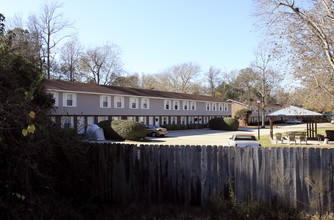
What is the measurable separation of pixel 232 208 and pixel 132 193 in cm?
242

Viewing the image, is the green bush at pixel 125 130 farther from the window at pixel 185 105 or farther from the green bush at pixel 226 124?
the green bush at pixel 226 124

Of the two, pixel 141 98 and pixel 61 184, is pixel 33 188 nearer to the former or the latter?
pixel 61 184

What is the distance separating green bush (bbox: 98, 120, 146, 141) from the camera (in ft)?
75.8

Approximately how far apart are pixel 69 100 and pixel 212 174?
26594mm

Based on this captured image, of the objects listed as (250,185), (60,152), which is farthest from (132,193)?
A: (250,185)

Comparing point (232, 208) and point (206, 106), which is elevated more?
point (206, 106)

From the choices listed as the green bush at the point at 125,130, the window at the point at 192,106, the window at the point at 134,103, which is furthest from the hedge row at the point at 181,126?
the green bush at the point at 125,130

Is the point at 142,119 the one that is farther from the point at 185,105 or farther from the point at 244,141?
the point at 244,141

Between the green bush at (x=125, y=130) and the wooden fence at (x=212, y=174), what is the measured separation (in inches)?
660

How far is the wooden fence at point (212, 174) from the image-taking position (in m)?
5.12

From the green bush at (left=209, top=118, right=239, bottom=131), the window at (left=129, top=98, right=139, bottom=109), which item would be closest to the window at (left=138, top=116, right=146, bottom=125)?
the window at (left=129, top=98, right=139, bottom=109)

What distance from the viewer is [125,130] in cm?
2319

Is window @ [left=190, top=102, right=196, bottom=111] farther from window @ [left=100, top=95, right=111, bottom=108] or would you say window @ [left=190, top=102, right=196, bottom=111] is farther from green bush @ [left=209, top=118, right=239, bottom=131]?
window @ [left=100, top=95, right=111, bottom=108]

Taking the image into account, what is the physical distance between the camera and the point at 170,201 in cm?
591
